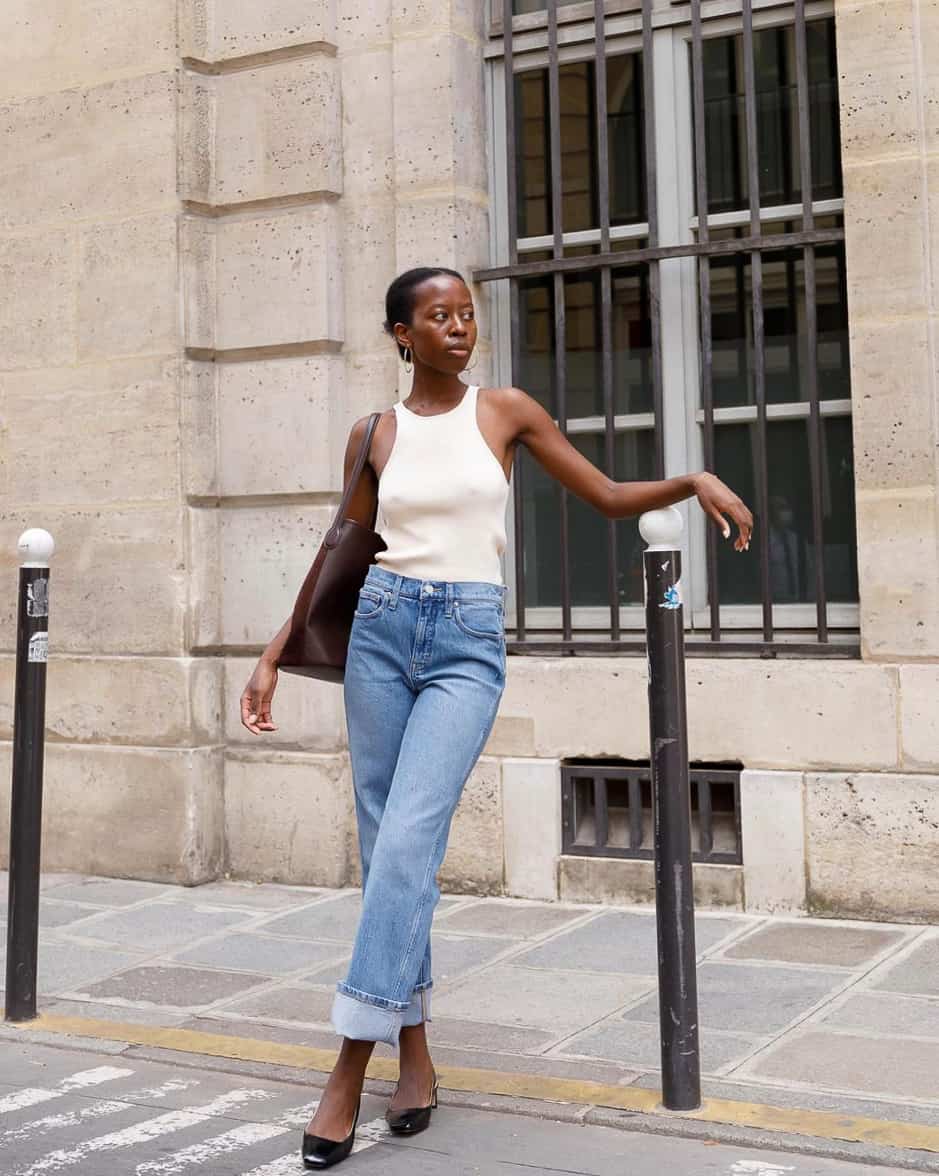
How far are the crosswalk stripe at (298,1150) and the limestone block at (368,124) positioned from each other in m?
3.93

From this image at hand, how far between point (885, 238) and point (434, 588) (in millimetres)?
2726

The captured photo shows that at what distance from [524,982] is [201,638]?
2.30 metres

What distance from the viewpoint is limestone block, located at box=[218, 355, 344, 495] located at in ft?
20.9

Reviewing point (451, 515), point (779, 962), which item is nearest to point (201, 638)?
point (779, 962)

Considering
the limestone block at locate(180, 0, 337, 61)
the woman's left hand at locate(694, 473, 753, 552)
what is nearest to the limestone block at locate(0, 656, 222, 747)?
the limestone block at locate(180, 0, 337, 61)

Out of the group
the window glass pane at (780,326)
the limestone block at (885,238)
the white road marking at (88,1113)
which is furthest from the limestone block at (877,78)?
the white road marking at (88,1113)

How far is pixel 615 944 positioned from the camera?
5.29m

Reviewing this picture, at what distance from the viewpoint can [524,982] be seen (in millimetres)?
4871

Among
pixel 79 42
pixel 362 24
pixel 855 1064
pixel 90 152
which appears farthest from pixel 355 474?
pixel 79 42

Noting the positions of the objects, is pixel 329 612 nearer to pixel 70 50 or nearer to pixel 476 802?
pixel 476 802

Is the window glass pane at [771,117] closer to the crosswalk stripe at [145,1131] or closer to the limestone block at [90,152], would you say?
the limestone block at [90,152]

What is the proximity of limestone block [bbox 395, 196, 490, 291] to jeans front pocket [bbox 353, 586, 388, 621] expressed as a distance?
2.92m

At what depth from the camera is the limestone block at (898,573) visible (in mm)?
5395

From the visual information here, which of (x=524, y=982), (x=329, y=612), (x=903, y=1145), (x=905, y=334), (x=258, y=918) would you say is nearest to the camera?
(x=903, y=1145)
